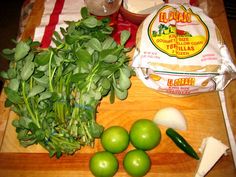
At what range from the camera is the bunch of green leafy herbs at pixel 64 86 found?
0.65 m

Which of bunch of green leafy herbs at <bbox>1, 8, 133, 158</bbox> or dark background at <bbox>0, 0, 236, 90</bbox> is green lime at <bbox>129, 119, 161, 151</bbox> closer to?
bunch of green leafy herbs at <bbox>1, 8, 133, 158</bbox>

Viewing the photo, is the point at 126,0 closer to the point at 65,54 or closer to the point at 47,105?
the point at 65,54

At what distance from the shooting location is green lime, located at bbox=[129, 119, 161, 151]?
68 centimetres

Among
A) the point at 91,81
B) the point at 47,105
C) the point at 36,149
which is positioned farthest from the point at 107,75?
the point at 36,149

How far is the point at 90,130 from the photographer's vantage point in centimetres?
68

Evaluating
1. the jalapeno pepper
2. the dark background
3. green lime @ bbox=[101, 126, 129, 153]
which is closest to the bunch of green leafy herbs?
green lime @ bbox=[101, 126, 129, 153]

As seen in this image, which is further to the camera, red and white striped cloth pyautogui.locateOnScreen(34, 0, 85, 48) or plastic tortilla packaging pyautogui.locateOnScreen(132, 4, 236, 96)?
red and white striped cloth pyautogui.locateOnScreen(34, 0, 85, 48)

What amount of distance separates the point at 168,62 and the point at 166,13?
0.18 m

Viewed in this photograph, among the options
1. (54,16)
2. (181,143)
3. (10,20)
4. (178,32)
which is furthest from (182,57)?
(10,20)

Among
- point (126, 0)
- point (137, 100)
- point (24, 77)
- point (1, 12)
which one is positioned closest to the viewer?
point (24, 77)

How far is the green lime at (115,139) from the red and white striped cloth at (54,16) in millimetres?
397

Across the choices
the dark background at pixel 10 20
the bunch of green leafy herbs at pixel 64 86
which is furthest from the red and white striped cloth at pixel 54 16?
the dark background at pixel 10 20

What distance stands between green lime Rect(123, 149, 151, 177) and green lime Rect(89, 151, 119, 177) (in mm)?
28

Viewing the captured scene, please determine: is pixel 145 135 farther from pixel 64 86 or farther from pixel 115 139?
pixel 64 86
